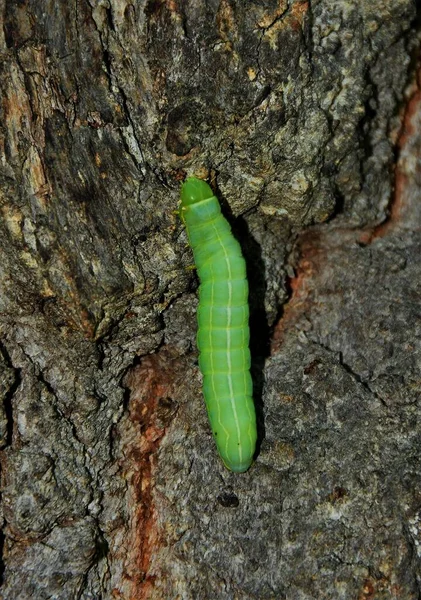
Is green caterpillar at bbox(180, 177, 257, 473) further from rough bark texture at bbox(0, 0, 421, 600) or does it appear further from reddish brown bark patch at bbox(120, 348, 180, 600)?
reddish brown bark patch at bbox(120, 348, 180, 600)

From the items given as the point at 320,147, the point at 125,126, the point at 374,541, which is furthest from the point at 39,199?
the point at 374,541

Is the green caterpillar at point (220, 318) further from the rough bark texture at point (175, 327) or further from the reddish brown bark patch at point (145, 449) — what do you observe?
the reddish brown bark patch at point (145, 449)

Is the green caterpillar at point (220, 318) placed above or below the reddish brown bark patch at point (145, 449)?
above

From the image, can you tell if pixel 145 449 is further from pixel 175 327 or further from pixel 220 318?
pixel 220 318

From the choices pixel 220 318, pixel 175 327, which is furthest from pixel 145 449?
pixel 220 318

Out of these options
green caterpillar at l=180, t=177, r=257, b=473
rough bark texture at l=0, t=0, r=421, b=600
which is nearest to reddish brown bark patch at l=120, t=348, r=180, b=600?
rough bark texture at l=0, t=0, r=421, b=600

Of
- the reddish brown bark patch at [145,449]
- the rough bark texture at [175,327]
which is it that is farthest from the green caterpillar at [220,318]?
the reddish brown bark patch at [145,449]

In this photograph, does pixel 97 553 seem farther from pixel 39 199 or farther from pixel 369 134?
pixel 369 134
